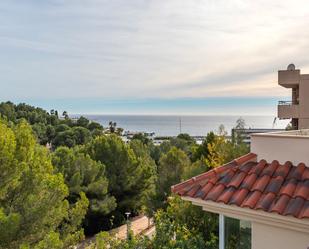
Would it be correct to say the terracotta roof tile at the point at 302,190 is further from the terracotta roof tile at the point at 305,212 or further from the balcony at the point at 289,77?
the balcony at the point at 289,77

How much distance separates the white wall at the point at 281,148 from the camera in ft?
15.6

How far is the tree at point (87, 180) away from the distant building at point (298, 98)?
11.1 meters

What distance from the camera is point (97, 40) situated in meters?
18.0

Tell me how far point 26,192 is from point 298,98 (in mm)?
15873

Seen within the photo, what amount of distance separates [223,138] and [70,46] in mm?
8722

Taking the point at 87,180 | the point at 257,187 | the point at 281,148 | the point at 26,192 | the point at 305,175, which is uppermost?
the point at 281,148

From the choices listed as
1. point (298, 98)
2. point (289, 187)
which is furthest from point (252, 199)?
point (298, 98)

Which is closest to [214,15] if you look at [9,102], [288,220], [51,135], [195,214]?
[195,214]

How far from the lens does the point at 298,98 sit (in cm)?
2214

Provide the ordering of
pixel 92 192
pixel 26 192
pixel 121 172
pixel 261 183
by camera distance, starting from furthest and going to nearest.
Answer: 1. pixel 121 172
2. pixel 92 192
3. pixel 26 192
4. pixel 261 183

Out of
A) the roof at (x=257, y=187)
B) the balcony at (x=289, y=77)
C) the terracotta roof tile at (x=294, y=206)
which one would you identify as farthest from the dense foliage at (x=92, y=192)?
the balcony at (x=289, y=77)

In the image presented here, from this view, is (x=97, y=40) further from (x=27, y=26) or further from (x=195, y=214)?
(x=195, y=214)

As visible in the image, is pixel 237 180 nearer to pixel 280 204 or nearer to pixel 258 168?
pixel 258 168

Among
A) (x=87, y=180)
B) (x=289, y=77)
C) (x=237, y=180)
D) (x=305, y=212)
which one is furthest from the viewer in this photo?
(x=87, y=180)
